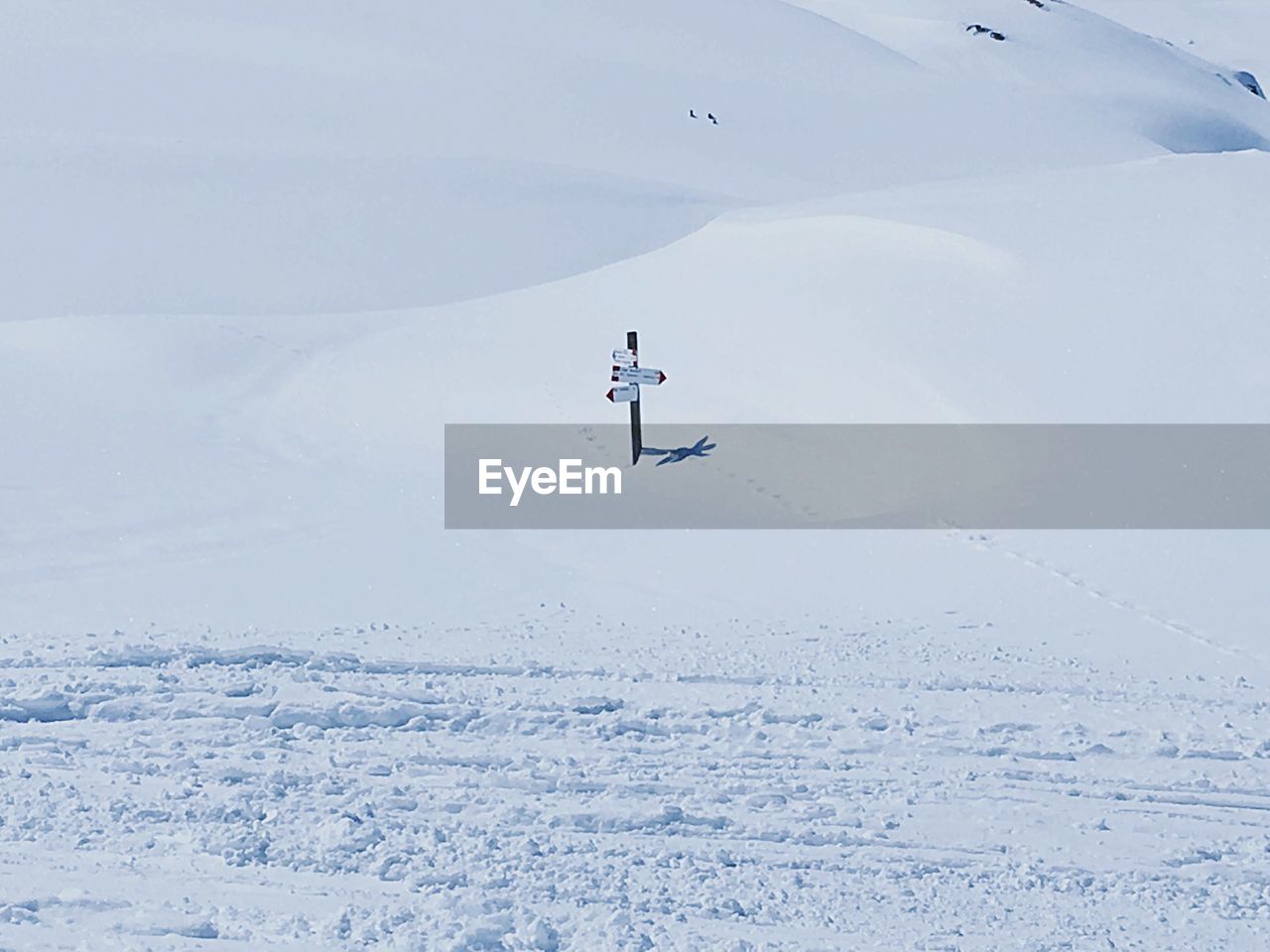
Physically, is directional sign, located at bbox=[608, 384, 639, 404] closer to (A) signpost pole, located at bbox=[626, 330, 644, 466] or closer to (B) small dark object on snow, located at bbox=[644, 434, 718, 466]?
(A) signpost pole, located at bbox=[626, 330, 644, 466]

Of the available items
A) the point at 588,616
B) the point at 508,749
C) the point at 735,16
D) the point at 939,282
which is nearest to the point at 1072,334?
the point at 939,282

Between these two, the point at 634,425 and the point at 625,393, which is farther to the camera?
the point at 634,425

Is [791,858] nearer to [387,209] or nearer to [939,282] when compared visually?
[939,282]

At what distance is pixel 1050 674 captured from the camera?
746 centimetres

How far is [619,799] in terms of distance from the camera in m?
5.74

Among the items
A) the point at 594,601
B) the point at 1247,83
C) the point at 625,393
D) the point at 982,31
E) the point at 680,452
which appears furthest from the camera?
the point at 1247,83

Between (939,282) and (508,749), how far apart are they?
9.61 meters

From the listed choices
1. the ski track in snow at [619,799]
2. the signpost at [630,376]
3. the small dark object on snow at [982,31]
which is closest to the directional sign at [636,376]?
the signpost at [630,376]
